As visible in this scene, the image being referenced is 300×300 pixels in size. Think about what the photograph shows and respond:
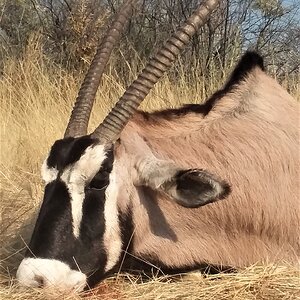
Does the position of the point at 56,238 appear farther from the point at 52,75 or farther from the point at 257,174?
the point at 52,75

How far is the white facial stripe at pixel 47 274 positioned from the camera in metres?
3.29

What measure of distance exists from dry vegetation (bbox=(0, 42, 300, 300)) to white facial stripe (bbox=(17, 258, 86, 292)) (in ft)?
0.22

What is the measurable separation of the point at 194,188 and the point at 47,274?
32.0 inches

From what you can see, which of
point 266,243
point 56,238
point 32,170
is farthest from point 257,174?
point 32,170

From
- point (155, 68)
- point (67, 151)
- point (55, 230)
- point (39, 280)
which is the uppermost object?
point (155, 68)

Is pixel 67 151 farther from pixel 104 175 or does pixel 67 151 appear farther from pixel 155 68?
pixel 155 68

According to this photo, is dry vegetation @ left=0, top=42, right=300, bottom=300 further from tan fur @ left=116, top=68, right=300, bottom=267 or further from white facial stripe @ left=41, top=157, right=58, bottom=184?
white facial stripe @ left=41, top=157, right=58, bottom=184

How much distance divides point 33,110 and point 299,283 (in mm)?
5135

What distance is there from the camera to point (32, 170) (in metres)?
6.71

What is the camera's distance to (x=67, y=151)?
3436 millimetres

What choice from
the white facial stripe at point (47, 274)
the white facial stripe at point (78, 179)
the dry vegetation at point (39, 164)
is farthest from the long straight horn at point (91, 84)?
the dry vegetation at point (39, 164)

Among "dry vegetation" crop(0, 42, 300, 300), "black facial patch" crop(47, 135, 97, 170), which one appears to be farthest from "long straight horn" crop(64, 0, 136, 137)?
"dry vegetation" crop(0, 42, 300, 300)

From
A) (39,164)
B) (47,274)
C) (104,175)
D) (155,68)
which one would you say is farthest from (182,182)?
(39,164)

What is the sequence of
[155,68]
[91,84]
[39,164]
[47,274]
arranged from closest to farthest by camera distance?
[47,274], [155,68], [91,84], [39,164]
